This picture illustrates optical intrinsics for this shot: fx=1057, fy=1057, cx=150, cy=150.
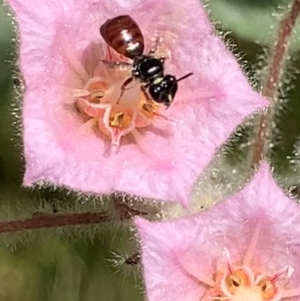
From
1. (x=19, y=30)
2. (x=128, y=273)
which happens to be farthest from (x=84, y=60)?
(x=128, y=273)

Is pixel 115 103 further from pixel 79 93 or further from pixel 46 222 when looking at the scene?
pixel 46 222

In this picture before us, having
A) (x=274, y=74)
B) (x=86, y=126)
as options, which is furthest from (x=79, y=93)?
(x=274, y=74)

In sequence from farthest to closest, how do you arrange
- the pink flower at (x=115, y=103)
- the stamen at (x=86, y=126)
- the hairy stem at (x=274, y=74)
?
1. the hairy stem at (x=274, y=74)
2. the stamen at (x=86, y=126)
3. the pink flower at (x=115, y=103)

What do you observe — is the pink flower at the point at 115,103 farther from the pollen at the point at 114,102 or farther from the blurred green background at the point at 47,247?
the blurred green background at the point at 47,247

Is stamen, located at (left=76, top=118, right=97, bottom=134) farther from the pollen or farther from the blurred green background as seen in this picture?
the blurred green background

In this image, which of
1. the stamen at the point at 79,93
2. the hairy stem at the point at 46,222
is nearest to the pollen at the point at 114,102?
the stamen at the point at 79,93

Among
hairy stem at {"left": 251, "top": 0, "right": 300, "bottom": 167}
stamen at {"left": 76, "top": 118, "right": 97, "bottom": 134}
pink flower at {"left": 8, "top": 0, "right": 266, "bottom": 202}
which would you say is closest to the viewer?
pink flower at {"left": 8, "top": 0, "right": 266, "bottom": 202}

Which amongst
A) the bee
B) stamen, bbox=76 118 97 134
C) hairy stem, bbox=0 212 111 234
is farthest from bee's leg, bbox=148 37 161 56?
hairy stem, bbox=0 212 111 234
